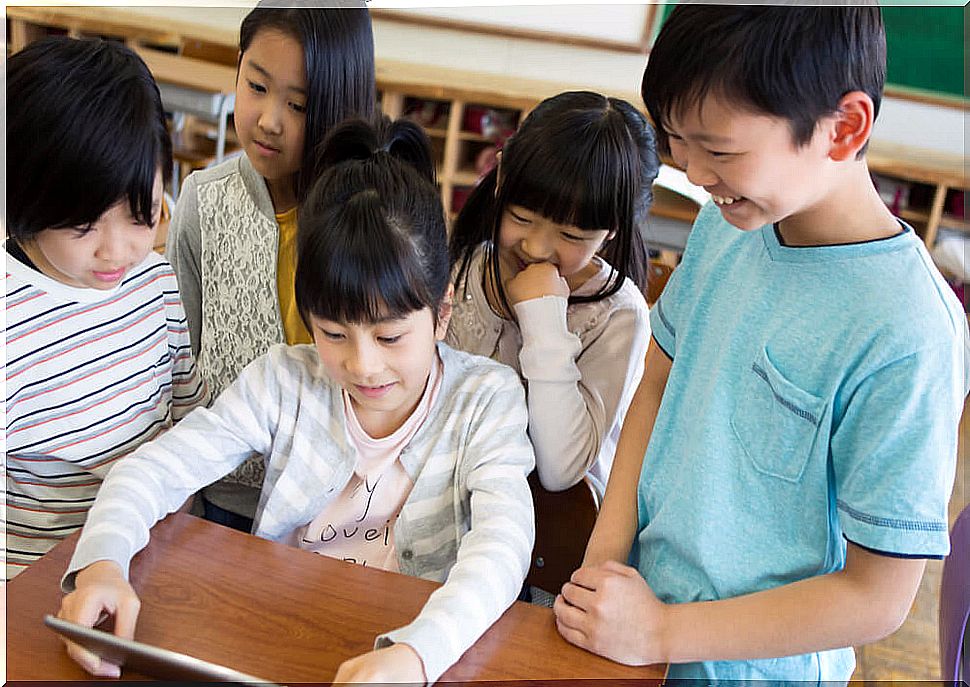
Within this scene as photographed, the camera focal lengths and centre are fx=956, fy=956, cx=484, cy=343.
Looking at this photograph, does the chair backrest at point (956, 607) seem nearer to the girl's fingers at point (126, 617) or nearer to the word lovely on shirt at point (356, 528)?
the word lovely on shirt at point (356, 528)

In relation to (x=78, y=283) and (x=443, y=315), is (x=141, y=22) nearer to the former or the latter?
(x=78, y=283)

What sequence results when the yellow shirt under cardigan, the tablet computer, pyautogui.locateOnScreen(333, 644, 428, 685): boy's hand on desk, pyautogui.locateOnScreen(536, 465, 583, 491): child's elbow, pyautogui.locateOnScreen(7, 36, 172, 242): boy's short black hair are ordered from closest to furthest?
1. the tablet computer
2. pyautogui.locateOnScreen(333, 644, 428, 685): boy's hand on desk
3. pyautogui.locateOnScreen(7, 36, 172, 242): boy's short black hair
4. pyautogui.locateOnScreen(536, 465, 583, 491): child's elbow
5. the yellow shirt under cardigan

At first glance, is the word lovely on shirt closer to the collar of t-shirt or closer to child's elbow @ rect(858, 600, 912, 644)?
the collar of t-shirt

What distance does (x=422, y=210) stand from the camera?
3.39ft

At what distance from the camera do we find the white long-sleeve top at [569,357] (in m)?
1.18

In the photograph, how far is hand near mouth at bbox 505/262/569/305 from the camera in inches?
49.8

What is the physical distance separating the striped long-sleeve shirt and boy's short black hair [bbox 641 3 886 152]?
0.69 meters

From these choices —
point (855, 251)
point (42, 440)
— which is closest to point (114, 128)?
point (42, 440)

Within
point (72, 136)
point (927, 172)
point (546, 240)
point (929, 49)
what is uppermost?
point (929, 49)

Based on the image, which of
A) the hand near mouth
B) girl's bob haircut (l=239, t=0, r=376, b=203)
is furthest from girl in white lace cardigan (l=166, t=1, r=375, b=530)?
the hand near mouth

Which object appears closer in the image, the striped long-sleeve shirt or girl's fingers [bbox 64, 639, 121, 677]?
girl's fingers [bbox 64, 639, 121, 677]

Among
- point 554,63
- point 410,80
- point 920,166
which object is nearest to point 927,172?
point 920,166

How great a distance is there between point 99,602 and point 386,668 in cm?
25

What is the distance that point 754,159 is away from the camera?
2.61ft
